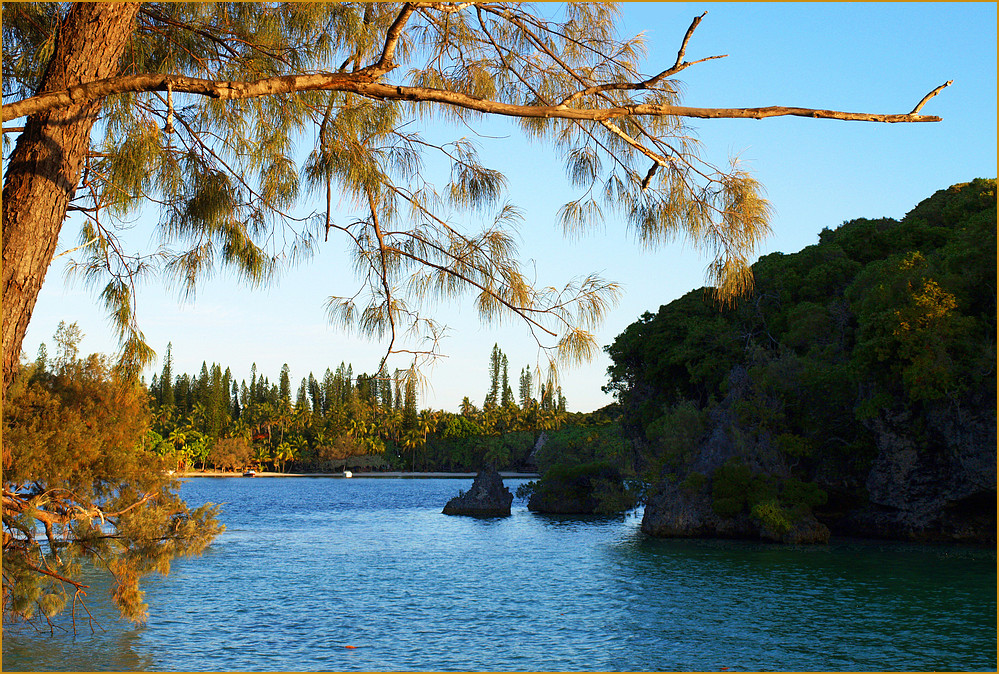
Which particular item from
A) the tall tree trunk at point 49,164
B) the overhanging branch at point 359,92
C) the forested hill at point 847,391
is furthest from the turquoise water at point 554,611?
the overhanging branch at point 359,92

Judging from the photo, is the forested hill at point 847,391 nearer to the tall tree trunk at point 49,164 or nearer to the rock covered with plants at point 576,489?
the rock covered with plants at point 576,489

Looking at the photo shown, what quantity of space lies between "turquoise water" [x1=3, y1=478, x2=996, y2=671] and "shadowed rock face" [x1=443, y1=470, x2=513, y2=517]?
11265mm

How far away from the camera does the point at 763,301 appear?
3009cm

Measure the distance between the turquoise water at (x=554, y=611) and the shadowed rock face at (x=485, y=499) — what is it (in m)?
11.3

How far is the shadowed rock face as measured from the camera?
3841 cm

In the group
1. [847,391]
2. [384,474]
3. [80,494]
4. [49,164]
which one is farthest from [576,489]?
[384,474]

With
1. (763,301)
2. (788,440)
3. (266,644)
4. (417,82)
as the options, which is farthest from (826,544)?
(417,82)

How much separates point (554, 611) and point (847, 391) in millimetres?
12598

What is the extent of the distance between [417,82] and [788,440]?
20648mm

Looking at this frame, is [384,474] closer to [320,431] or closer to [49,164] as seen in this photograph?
[320,431]

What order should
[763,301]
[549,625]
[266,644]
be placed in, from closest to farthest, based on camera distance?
1. [266,644]
2. [549,625]
3. [763,301]

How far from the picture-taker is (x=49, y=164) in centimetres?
454

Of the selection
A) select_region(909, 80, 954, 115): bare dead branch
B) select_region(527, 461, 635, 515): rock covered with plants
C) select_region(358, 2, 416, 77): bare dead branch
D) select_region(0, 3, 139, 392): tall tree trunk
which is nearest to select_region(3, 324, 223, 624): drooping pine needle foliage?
select_region(0, 3, 139, 392): tall tree trunk

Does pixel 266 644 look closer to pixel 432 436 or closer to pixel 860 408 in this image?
pixel 860 408
